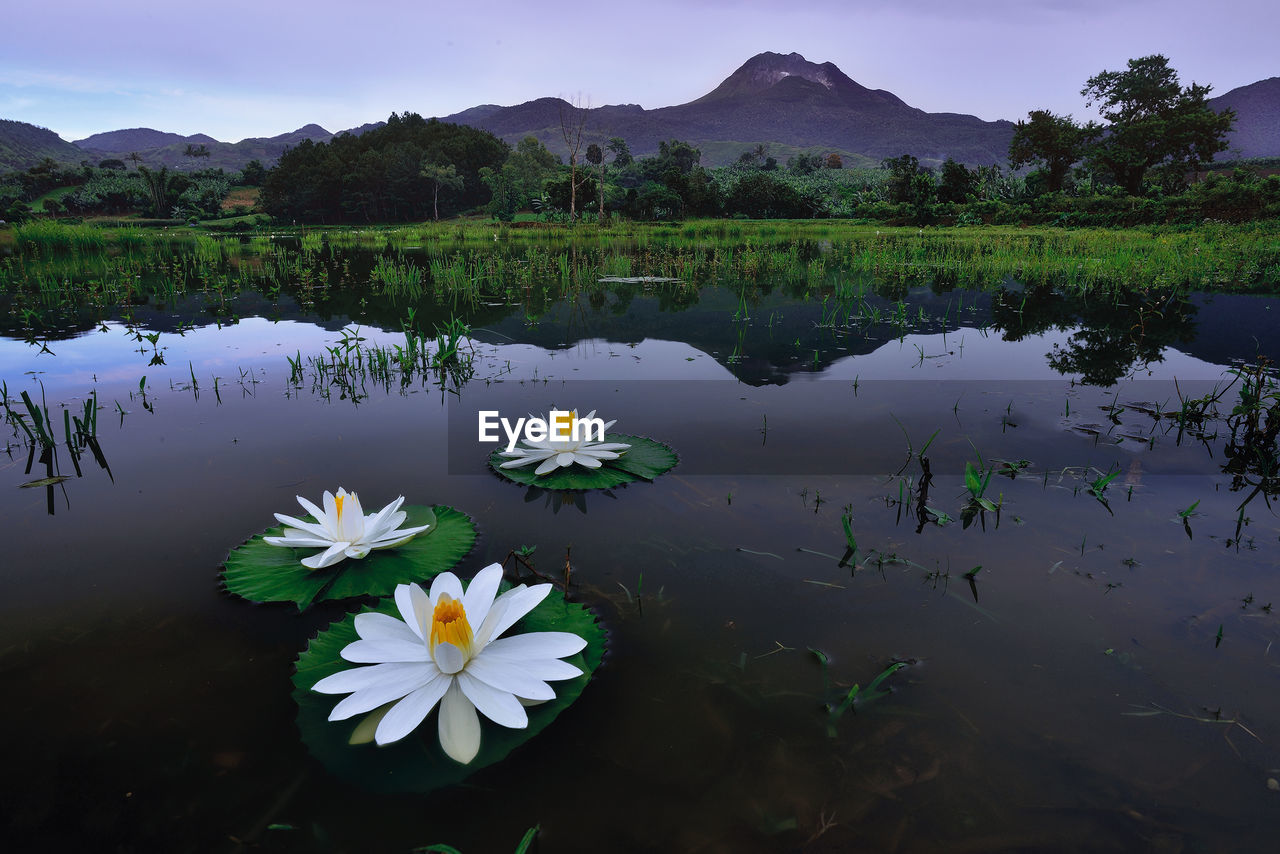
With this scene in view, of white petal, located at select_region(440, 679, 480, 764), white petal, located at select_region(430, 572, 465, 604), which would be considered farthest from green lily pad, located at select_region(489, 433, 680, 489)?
white petal, located at select_region(440, 679, 480, 764)

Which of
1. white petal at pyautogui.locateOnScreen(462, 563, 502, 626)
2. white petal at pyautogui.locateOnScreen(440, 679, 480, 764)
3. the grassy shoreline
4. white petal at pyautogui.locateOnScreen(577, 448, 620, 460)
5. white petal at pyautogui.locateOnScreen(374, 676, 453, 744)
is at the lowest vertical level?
white petal at pyautogui.locateOnScreen(440, 679, 480, 764)

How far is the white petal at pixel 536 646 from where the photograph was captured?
5.88 feet

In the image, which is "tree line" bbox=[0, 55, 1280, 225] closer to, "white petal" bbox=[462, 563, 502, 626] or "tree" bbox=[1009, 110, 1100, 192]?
"tree" bbox=[1009, 110, 1100, 192]

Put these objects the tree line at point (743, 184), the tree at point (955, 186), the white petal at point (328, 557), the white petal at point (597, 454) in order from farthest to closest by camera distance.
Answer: the tree at point (955, 186) < the tree line at point (743, 184) < the white petal at point (597, 454) < the white petal at point (328, 557)

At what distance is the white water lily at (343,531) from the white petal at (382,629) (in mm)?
566

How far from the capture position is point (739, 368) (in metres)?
5.68

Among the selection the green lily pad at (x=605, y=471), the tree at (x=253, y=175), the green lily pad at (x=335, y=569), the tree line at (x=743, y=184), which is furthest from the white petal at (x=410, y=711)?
the tree at (x=253, y=175)

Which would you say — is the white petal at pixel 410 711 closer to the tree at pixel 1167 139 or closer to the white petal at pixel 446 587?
the white petal at pixel 446 587

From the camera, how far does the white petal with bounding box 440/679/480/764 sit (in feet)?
5.13

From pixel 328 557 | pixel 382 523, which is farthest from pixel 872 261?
pixel 328 557

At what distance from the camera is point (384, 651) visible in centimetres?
176

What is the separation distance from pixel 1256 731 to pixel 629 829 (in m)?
1.73

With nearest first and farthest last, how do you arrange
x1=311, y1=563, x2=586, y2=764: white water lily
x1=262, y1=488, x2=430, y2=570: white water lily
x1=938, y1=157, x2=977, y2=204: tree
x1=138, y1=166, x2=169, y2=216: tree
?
1. x1=311, y1=563, x2=586, y2=764: white water lily
2. x1=262, y1=488, x2=430, y2=570: white water lily
3. x1=938, y1=157, x2=977, y2=204: tree
4. x1=138, y1=166, x2=169, y2=216: tree

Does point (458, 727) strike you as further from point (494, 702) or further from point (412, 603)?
point (412, 603)
